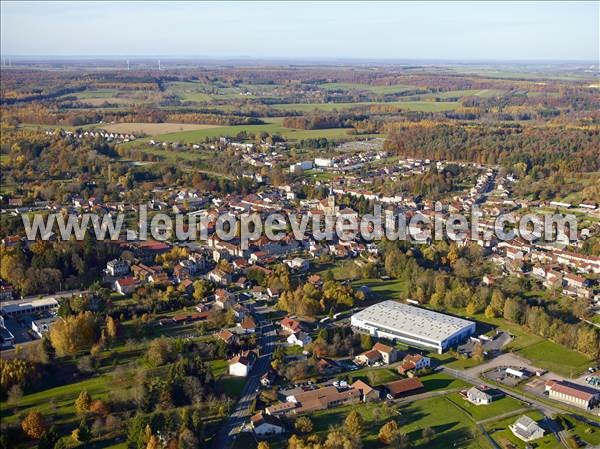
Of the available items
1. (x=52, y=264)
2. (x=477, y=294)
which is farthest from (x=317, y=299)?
(x=52, y=264)

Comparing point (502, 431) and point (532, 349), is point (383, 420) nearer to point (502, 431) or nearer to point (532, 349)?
point (502, 431)

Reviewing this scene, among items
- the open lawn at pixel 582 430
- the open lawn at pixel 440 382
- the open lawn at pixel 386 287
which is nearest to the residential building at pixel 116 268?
the open lawn at pixel 386 287

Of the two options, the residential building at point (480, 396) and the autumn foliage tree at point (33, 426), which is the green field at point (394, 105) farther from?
the autumn foliage tree at point (33, 426)

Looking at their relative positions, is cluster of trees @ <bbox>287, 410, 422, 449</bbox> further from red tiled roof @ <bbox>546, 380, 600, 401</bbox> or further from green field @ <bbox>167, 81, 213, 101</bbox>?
green field @ <bbox>167, 81, 213, 101</bbox>

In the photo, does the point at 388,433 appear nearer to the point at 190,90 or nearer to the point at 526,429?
the point at 526,429

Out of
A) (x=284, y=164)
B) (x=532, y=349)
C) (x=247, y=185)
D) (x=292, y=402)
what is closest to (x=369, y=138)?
(x=284, y=164)

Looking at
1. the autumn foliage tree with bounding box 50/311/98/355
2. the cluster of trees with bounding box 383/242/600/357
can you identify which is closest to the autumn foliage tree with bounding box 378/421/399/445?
the cluster of trees with bounding box 383/242/600/357
